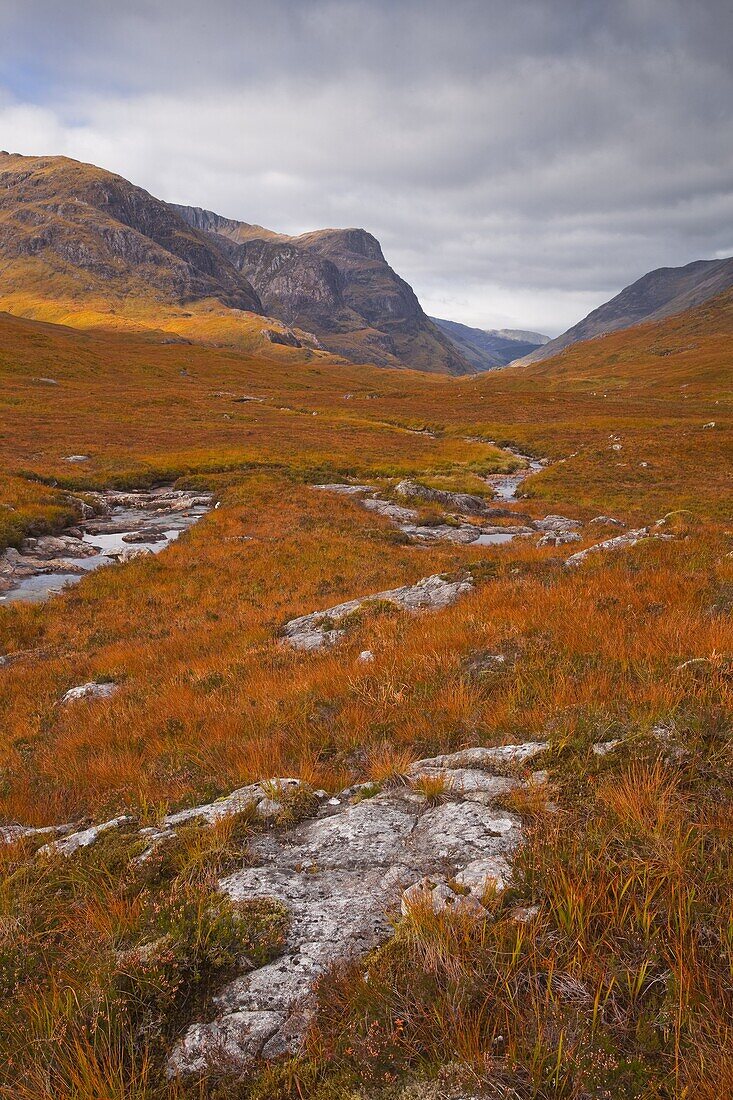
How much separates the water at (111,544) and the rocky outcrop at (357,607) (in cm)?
1069

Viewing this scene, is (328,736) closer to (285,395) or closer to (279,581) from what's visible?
(279,581)

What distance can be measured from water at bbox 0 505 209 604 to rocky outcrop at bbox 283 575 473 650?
35.1 ft

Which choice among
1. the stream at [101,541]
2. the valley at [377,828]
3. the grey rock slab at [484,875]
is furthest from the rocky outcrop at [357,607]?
the stream at [101,541]

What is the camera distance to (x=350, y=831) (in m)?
4.12

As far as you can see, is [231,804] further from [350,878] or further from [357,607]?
[357,607]

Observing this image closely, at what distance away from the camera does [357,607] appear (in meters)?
12.8

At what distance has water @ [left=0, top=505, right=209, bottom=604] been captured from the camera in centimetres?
1923

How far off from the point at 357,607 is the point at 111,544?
18.0 meters

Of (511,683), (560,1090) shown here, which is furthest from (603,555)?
(560,1090)

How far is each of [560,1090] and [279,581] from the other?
17591mm

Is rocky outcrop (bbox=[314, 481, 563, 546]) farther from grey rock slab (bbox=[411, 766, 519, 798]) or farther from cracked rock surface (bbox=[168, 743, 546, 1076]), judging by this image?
cracked rock surface (bbox=[168, 743, 546, 1076])

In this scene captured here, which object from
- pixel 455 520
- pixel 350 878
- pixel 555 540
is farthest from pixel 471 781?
pixel 455 520

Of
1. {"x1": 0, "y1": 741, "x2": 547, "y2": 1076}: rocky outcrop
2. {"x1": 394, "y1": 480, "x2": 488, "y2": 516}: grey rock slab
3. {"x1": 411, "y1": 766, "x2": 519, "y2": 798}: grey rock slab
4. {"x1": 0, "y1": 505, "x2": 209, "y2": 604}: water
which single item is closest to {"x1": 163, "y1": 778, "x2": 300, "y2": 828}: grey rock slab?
{"x1": 0, "y1": 741, "x2": 547, "y2": 1076}: rocky outcrop

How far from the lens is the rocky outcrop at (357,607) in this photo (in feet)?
37.3
